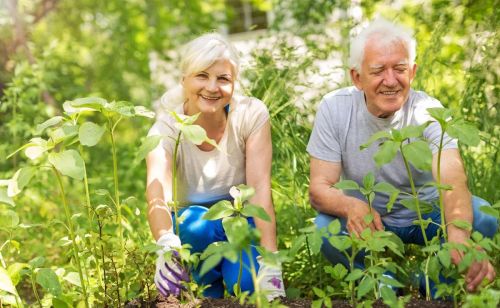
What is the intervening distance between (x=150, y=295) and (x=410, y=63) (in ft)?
3.91

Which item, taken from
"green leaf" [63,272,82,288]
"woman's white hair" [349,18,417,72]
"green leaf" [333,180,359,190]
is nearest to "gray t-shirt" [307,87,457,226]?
"woman's white hair" [349,18,417,72]

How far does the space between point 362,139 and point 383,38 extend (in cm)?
37

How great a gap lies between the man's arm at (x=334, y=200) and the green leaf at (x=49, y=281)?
0.98 m

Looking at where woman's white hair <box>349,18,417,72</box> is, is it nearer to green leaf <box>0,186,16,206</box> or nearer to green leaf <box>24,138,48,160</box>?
green leaf <box>24,138,48,160</box>

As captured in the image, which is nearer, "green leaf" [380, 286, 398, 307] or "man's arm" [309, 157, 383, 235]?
"green leaf" [380, 286, 398, 307]

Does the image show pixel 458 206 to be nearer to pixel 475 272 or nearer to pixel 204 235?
pixel 475 272

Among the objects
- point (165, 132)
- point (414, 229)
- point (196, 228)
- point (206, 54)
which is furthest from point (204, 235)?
point (414, 229)

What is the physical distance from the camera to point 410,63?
258cm

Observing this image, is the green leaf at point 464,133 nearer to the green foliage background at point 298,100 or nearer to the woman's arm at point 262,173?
the green foliage background at point 298,100

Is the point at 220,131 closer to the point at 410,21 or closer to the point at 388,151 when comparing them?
the point at 388,151

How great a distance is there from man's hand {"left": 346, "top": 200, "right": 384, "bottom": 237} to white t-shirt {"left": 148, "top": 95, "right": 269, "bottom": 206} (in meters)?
0.48

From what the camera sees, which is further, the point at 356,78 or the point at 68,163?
the point at 356,78

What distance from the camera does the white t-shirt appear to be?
274 cm

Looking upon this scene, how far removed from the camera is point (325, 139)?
2.67m
